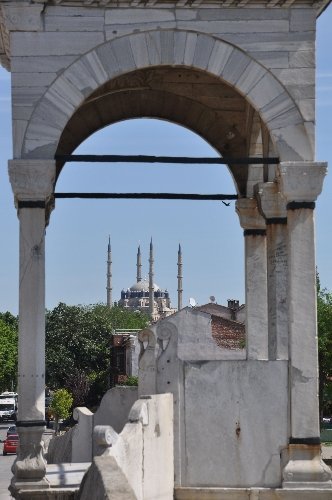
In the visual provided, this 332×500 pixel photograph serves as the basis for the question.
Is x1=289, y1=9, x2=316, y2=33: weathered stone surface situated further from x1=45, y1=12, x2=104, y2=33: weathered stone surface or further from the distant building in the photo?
the distant building

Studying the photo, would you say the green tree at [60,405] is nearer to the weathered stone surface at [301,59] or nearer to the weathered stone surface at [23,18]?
the weathered stone surface at [23,18]

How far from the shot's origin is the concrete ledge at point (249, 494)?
19.4m

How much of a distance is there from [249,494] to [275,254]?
5202 mm

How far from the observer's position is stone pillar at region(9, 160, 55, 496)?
1970 centimetres

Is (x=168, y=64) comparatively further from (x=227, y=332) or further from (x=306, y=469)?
(x=227, y=332)

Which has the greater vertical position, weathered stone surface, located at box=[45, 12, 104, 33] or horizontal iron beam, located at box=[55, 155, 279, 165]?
weathered stone surface, located at box=[45, 12, 104, 33]

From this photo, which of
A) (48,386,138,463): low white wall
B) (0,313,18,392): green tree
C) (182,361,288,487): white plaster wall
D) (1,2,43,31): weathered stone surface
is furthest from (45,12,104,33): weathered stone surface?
(0,313,18,392): green tree

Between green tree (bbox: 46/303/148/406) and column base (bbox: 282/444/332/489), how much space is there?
10959 cm

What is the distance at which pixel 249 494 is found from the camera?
19.8 metres

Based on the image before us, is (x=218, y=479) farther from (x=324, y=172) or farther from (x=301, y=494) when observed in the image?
(x=324, y=172)

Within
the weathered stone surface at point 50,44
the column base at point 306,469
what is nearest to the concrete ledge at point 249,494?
the column base at point 306,469

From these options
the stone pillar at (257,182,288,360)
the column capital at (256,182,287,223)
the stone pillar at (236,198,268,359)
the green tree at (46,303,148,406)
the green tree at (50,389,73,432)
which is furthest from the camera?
the green tree at (46,303,148,406)

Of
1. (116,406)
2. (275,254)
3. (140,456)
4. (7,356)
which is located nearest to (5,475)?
(116,406)

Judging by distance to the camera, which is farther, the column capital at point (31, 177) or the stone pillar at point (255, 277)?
the stone pillar at point (255, 277)
